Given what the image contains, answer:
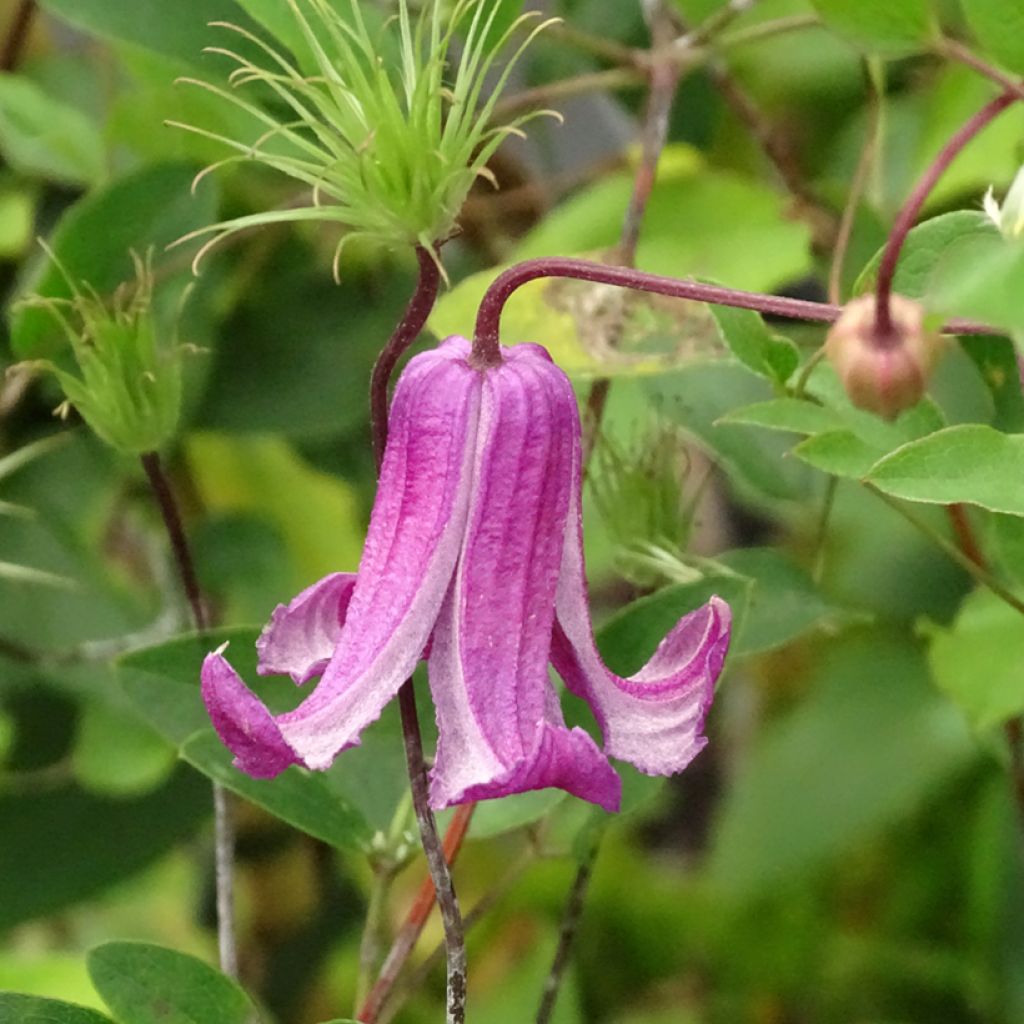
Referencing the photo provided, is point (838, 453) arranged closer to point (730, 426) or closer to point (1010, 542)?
point (1010, 542)

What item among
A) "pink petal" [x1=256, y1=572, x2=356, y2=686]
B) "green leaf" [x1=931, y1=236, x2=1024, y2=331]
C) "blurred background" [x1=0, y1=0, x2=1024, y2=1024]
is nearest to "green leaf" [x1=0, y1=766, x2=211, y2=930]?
"blurred background" [x1=0, y1=0, x2=1024, y2=1024]

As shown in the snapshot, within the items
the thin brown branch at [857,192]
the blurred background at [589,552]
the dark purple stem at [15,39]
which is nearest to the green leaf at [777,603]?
A: the blurred background at [589,552]

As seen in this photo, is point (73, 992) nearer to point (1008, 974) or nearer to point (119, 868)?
point (119, 868)

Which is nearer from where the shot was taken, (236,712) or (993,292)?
(993,292)

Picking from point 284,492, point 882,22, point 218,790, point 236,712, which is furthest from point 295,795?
point 284,492

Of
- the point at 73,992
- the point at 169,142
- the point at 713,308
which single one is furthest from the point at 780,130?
the point at 73,992

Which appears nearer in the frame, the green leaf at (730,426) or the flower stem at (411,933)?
the flower stem at (411,933)

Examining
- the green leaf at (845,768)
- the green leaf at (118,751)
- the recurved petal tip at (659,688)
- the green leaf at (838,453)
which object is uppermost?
the green leaf at (838,453)

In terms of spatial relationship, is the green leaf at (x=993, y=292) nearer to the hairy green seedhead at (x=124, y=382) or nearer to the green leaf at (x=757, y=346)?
the green leaf at (x=757, y=346)
